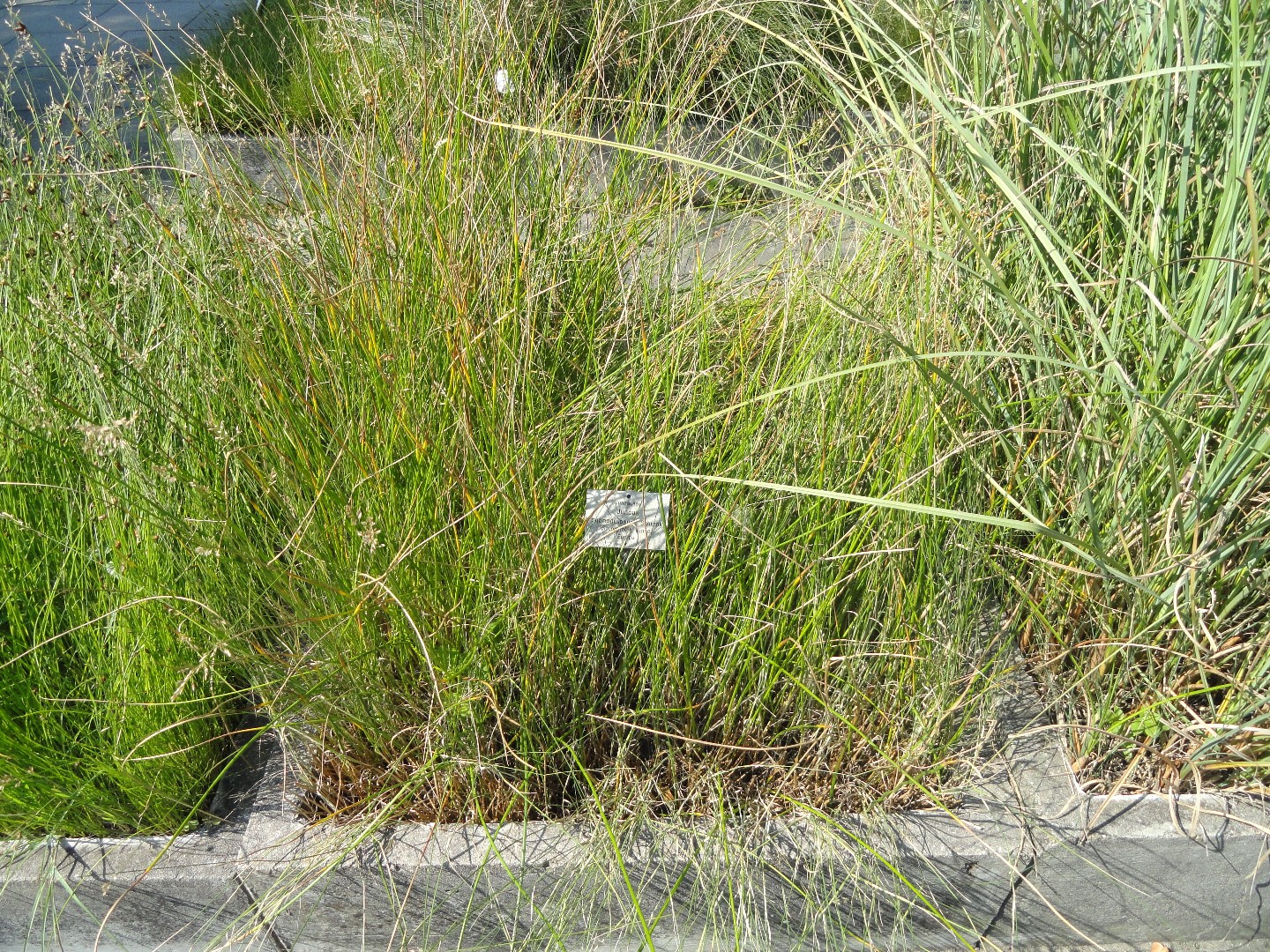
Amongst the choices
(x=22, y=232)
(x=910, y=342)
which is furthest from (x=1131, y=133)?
(x=22, y=232)

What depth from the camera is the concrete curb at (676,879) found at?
1.57m

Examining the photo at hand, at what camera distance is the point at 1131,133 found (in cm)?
184

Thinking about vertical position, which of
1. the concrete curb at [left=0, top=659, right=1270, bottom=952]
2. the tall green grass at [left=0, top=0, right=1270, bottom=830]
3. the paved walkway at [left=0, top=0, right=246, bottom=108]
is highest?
the paved walkway at [left=0, top=0, right=246, bottom=108]

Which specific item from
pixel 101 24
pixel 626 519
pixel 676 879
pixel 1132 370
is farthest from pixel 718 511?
pixel 101 24

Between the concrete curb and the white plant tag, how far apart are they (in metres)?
0.46

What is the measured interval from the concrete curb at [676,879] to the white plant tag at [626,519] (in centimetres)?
46

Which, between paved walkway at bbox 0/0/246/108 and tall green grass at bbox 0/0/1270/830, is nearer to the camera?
tall green grass at bbox 0/0/1270/830

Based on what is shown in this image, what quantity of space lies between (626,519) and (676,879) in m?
0.57

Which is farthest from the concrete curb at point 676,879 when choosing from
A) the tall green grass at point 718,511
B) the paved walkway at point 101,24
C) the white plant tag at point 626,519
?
the paved walkway at point 101,24

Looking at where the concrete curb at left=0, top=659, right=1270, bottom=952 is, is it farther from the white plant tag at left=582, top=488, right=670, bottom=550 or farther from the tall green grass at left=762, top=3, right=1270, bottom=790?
the white plant tag at left=582, top=488, right=670, bottom=550

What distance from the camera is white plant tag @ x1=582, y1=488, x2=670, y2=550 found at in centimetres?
154

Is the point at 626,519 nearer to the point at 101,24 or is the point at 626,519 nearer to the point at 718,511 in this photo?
the point at 718,511

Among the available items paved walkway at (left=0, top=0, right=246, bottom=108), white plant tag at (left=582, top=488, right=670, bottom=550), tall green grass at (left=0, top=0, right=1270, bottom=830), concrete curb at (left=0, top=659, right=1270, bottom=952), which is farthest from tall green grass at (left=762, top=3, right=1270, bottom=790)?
paved walkway at (left=0, top=0, right=246, bottom=108)

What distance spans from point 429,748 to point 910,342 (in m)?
1.00
